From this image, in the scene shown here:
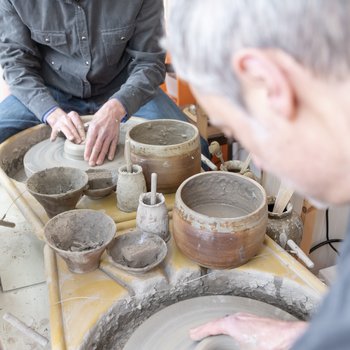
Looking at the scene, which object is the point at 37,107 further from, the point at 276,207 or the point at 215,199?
the point at 276,207

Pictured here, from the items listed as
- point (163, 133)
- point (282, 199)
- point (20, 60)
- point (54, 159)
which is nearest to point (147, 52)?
point (20, 60)

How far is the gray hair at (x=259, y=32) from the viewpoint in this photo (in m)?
0.62

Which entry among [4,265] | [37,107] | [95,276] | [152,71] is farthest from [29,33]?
[95,276]

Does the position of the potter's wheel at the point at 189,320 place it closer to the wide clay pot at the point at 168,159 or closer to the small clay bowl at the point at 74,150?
the wide clay pot at the point at 168,159

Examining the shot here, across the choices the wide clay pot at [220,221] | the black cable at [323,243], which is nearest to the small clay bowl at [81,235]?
the wide clay pot at [220,221]

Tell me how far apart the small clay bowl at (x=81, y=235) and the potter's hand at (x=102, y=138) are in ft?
1.66

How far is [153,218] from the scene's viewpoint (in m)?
1.57

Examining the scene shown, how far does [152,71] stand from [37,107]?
2.28 feet

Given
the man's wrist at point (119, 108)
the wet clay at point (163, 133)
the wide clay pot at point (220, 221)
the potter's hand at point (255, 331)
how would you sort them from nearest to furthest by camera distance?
1. the potter's hand at point (255, 331)
2. the wide clay pot at point (220, 221)
3. the wet clay at point (163, 133)
4. the man's wrist at point (119, 108)

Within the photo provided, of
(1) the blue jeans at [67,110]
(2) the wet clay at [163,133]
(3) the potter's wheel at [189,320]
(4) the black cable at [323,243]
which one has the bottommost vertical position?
(4) the black cable at [323,243]

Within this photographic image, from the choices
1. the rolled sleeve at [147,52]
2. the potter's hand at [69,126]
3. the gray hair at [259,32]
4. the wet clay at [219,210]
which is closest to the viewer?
the gray hair at [259,32]

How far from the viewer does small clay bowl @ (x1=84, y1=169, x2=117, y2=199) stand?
6.16 ft

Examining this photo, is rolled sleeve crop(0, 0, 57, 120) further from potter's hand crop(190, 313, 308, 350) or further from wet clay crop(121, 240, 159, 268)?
potter's hand crop(190, 313, 308, 350)

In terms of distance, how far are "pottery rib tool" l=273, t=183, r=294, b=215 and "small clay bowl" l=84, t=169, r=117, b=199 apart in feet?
2.26
